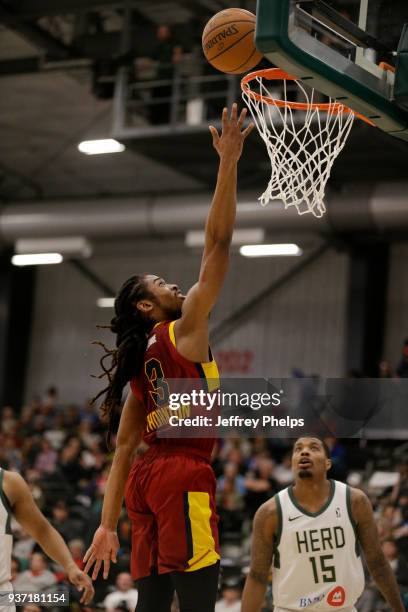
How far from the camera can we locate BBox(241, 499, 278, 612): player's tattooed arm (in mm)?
6039

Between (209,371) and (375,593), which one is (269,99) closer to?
(209,371)

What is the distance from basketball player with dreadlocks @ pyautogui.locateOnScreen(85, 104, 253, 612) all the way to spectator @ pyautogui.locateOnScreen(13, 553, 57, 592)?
20.1 feet

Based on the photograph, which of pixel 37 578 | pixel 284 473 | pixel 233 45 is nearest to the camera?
pixel 233 45

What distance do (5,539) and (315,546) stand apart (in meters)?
1.72

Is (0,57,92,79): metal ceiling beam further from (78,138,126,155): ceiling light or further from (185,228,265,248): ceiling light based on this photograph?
(185,228,265,248): ceiling light

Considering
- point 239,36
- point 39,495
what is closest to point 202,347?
point 239,36

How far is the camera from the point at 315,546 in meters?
6.03

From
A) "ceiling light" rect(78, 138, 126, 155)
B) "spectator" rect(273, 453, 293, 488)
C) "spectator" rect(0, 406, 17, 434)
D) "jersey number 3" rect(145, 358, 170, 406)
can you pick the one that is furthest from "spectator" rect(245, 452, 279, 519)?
"jersey number 3" rect(145, 358, 170, 406)

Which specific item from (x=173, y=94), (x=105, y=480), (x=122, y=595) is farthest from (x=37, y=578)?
(x=173, y=94)

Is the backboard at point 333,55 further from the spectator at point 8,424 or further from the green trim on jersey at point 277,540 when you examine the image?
the spectator at point 8,424

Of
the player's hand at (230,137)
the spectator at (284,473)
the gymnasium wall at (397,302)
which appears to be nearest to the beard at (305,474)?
the player's hand at (230,137)

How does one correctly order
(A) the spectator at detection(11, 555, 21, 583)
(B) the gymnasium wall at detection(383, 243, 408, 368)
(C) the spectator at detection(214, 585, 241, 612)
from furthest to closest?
(B) the gymnasium wall at detection(383, 243, 408, 368) < (A) the spectator at detection(11, 555, 21, 583) < (C) the spectator at detection(214, 585, 241, 612)

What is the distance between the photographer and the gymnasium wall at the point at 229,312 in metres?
22.4

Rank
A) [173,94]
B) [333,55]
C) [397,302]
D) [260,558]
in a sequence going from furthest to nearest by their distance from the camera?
[397,302] < [173,94] < [260,558] < [333,55]
